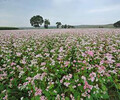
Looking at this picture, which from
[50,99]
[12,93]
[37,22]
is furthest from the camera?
[37,22]

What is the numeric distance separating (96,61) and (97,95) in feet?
3.46

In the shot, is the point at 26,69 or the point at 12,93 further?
the point at 26,69

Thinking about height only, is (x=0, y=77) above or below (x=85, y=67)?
below

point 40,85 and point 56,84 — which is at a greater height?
point 40,85

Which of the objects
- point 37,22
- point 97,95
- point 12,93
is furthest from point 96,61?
point 37,22

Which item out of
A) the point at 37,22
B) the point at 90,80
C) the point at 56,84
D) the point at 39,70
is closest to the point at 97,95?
the point at 90,80

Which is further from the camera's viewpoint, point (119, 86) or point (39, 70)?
point (39, 70)

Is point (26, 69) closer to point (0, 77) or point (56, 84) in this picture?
point (0, 77)

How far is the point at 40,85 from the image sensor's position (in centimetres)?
215

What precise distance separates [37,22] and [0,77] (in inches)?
2700

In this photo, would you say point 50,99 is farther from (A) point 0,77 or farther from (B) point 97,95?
(A) point 0,77

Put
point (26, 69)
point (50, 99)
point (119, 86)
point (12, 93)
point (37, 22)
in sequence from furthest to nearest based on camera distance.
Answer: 1. point (37, 22)
2. point (26, 69)
3. point (12, 93)
4. point (119, 86)
5. point (50, 99)

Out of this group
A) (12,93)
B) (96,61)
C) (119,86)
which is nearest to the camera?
(119,86)

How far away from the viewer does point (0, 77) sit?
255cm
